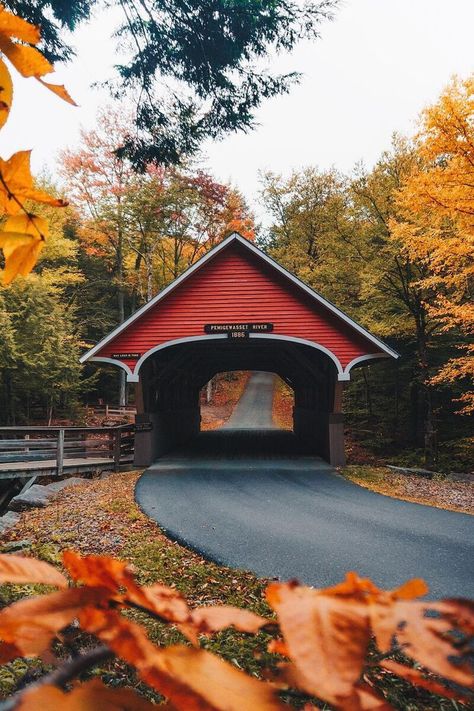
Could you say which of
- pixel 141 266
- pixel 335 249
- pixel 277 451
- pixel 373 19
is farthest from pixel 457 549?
pixel 141 266

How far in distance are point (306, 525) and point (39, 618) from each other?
7.44 metres

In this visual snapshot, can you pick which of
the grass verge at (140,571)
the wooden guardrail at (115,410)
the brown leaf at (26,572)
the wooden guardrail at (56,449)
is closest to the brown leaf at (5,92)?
the brown leaf at (26,572)

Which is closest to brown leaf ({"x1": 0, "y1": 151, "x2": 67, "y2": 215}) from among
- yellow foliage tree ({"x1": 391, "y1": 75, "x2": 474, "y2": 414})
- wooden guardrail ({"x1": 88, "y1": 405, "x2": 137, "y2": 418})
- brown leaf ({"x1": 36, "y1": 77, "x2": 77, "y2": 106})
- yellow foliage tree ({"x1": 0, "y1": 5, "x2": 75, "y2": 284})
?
yellow foliage tree ({"x1": 0, "y1": 5, "x2": 75, "y2": 284})

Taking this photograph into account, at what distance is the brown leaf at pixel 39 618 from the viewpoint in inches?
18.0

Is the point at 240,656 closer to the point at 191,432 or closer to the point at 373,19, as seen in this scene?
the point at 373,19

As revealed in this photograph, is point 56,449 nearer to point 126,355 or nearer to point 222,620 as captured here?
point 126,355

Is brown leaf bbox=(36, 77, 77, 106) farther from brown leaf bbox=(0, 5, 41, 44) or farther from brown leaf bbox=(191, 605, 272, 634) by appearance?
brown leaf bbox=(191, 605, 272, 634)

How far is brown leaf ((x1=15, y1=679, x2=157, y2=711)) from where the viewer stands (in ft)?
1.29

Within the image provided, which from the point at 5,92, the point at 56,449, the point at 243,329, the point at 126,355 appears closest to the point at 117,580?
the point at 5,92

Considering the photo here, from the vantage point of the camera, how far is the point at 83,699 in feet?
1.34

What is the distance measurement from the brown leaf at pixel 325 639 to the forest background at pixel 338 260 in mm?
7953

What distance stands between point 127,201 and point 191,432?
14.1m

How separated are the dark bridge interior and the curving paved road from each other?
1546 millimetres

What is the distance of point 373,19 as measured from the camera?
5.27m
